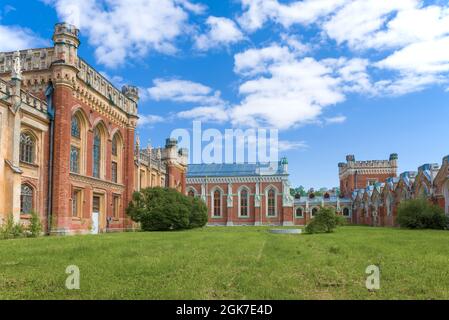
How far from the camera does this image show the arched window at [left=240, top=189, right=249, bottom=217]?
6906 cm

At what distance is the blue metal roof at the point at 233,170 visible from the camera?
6912 cm

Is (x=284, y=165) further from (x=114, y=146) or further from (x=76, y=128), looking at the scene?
(x=76, y=128)

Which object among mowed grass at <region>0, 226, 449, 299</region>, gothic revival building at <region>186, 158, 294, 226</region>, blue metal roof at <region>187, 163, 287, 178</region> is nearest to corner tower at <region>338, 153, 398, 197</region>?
gothic revival building at <region>186, 158, 294, 226</region>

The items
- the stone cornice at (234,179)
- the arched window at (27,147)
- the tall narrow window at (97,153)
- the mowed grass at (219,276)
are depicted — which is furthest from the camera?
the stone cornice at (234,179)

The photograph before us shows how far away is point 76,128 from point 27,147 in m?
5.20

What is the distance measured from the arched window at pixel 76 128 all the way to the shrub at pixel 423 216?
87.8 ft

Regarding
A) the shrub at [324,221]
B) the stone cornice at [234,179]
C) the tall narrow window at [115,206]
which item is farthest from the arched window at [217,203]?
the shrub at [324,221]

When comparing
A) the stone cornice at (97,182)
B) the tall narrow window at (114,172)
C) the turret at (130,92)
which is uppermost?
the turret at (130,92)

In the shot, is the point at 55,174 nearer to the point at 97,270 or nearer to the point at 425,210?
the point at 97,270

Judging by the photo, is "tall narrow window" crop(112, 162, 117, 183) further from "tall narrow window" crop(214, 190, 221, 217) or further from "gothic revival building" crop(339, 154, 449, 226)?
"tall narrow window" crop(214, 190, 221, 217)

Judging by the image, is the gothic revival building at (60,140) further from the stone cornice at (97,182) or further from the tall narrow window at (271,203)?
the tall narrow window at (271,203)

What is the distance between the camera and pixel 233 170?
71.5 meters

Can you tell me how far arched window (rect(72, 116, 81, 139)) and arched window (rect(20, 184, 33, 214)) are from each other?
579 cm
